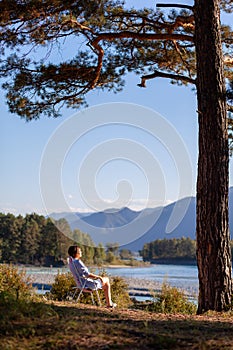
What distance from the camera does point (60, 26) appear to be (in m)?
7.81

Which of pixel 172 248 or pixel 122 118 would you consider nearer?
pixel 122 118

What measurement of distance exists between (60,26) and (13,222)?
2228cm

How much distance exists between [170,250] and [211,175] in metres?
19.2

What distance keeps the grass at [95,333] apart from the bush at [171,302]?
339 cm

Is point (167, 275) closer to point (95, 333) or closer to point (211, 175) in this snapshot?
point (211, 175)

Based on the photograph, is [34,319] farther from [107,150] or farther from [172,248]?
[172,248]

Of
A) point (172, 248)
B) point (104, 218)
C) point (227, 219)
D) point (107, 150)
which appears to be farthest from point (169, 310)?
point (172, 248)

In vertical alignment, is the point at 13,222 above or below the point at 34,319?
above

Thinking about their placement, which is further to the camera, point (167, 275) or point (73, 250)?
point (167, 275)

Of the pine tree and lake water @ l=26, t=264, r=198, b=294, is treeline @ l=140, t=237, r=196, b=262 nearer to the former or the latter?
lake water @ l=26, t=264, r=198, b=294

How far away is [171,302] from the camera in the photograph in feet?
25.0

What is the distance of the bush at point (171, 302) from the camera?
7461mm

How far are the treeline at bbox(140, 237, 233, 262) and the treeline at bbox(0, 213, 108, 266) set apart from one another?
130 inches

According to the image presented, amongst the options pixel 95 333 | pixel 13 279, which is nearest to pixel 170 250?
pixel 13 279
